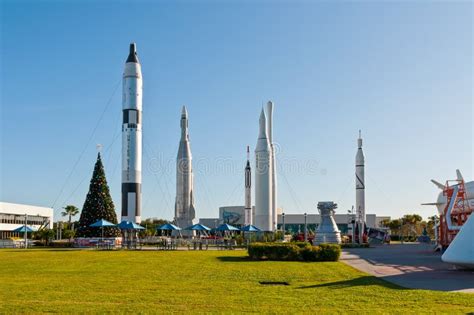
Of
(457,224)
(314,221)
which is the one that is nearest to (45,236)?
(457,224)

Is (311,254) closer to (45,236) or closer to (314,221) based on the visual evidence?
(45,236)

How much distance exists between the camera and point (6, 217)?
80750mm

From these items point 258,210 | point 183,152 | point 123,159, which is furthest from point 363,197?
point 123,159

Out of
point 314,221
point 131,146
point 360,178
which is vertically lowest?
point 314,221

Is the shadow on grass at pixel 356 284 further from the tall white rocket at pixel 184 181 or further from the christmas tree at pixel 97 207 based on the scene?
the tall white rocket at pixel 184 181

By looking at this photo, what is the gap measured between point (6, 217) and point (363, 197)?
50442mm

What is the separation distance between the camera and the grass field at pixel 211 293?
13.3m

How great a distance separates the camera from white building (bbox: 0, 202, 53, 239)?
79.6m

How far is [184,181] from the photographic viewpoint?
68.2 m

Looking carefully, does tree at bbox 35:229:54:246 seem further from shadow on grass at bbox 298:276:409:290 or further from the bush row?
shadow on grass at bbox 298:276:409:290

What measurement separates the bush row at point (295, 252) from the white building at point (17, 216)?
51783 millimetres

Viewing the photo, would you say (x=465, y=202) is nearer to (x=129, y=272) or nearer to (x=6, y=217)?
(x=129, y=272)

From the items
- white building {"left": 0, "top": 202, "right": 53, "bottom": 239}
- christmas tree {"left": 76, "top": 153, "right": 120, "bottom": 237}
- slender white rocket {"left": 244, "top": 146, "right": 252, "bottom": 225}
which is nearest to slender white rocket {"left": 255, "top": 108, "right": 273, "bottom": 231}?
slender white rocket {"left": 244, "top": 146, "right": 252, "bottom": 225}

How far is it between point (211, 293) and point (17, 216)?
249ft
